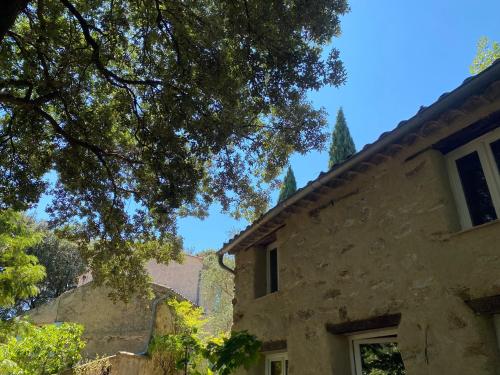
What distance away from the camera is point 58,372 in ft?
33.2

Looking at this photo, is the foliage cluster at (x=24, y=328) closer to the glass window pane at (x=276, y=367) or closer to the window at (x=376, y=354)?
the glass window pane at (x=276, y=367)

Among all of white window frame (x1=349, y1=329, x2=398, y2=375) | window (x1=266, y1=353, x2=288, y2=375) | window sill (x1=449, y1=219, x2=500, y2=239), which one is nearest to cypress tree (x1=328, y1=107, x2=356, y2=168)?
window (x1=266, y1=353, x2=288, y2=375)

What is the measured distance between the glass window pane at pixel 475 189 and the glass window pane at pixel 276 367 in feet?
13.5

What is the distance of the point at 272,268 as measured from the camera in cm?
830

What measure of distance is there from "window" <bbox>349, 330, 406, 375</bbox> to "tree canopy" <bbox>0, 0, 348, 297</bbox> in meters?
3.47

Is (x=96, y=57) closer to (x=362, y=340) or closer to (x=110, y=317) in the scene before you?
(x=362, y=340)

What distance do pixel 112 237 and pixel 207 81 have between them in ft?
13.7

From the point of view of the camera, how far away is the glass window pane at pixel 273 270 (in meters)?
8.12

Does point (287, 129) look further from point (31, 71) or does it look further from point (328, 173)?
point (31, 71)

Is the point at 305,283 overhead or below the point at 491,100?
below

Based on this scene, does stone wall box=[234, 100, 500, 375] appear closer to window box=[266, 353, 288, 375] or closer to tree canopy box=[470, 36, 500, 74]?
window box=[266, 353, 288, 375]

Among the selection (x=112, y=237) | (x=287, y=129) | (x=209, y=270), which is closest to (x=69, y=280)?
(x=209, y=270)

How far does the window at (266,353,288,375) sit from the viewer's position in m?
6.76

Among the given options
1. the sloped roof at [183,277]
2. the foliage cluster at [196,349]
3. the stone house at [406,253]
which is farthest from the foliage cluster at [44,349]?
the sloped roof at [183,277]
